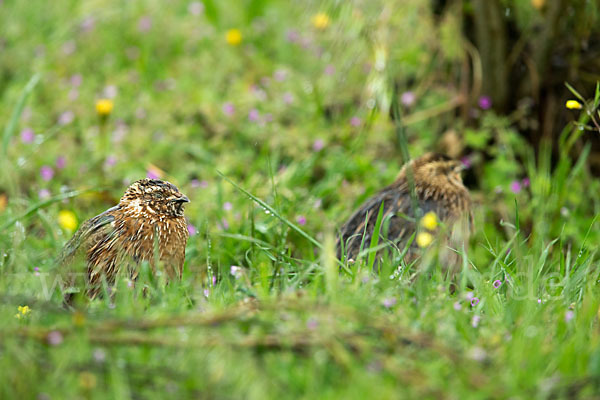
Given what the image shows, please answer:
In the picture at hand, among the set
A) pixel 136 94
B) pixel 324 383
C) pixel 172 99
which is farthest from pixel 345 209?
pixel 324 383

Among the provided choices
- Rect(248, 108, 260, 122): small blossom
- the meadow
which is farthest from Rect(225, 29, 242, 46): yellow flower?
Rect(248, 108, 260, 122): small blossom

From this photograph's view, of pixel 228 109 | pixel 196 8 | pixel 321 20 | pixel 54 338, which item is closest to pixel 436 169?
pixel 321 20

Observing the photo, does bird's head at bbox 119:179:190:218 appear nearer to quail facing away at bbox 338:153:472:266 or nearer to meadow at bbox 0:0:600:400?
meadow at bbox 0:0:600:400

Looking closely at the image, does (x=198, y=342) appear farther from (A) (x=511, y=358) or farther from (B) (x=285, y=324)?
(A) (x=511, y=358)

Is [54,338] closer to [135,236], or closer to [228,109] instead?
[135,236]

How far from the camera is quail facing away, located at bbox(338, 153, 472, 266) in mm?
4863

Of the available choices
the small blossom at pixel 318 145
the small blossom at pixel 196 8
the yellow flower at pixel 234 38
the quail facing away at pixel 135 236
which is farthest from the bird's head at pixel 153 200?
the small blossom at pixel 196 8

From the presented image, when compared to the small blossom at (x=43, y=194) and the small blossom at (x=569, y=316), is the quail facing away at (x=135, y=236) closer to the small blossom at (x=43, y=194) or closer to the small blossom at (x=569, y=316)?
the small blossom at (x=43, y=194)

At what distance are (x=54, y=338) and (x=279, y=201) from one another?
7.53 ft

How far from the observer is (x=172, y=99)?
7605mm

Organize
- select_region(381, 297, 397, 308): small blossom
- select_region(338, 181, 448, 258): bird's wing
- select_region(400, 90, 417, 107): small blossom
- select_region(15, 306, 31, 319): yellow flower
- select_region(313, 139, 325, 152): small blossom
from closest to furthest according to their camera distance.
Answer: select_region(381, 297, 397, 308): small blossom
select_region(15, 306, 31, 319): yellow flower
select_region(338, 181, 448, 258): bird's wing
select_region(313, 139, 325, 152): small blossom
select_region(400, 90, 417, 107): small blossom

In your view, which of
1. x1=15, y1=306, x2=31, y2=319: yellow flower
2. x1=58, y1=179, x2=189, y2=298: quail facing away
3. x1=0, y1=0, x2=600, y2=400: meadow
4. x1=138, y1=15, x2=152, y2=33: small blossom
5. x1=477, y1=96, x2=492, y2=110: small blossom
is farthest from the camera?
x1=138, y1=15, x2=152, y2=33: small blossom

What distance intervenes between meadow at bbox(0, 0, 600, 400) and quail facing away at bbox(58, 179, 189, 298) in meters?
0.22

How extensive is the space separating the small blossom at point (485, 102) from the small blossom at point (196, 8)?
3890 mm
